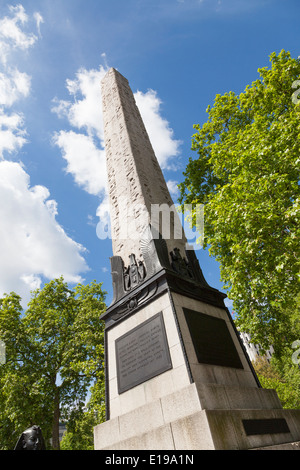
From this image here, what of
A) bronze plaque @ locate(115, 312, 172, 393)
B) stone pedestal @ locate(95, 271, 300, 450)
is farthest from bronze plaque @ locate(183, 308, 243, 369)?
bronze plaque @ locate(115, 312, 172, 393)

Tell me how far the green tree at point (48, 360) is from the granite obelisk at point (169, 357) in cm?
1092

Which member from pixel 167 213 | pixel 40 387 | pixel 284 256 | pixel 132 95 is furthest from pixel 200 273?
pixel 40 387

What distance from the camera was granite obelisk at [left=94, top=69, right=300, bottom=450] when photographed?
381 centimetres

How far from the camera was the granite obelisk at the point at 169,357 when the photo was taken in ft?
12.5

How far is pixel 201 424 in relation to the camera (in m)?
3.46

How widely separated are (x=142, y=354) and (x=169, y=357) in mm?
758

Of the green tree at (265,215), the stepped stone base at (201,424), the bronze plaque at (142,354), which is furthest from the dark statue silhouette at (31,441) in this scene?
the green tree at (265,215)

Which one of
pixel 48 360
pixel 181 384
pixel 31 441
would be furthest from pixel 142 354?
pixel 48 360

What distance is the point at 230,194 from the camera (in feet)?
31.2

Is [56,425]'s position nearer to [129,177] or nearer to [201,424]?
[129,177]

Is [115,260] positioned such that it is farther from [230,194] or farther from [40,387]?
[40,387]

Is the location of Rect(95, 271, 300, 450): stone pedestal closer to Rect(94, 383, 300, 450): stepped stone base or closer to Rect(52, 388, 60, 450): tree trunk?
Rect(94, 383, 300, 450): stepped stone base

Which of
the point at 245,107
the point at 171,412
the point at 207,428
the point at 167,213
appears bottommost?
the point at 207,428

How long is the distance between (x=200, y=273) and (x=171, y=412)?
137 inches
